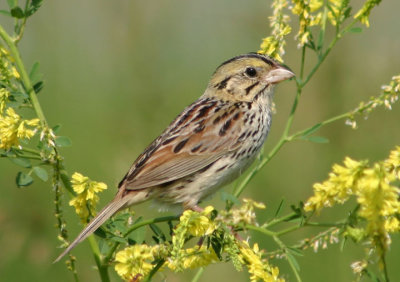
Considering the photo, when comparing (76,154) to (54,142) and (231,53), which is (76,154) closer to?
(231,53)

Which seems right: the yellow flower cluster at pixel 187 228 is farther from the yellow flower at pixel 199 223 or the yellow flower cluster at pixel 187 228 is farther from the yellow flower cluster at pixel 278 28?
the yellow flower cluster at pixel 278 28

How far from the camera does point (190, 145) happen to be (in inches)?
168

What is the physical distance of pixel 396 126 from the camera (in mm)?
6020

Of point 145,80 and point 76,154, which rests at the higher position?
point 145,80

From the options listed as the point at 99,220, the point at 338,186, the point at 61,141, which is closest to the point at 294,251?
the point at 338,186

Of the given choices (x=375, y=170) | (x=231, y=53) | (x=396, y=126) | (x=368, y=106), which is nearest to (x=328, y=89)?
(x=396, y=126)

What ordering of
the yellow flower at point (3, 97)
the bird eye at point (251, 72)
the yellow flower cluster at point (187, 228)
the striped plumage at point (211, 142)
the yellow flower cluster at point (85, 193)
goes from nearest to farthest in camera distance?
the yellow flower cluster at point (187, 228)
the yellow flower cluster at point (85, 193)
the yellow flower at point (3, 97)
the striped plumage at point (211, 142)
the bird eye at point (251, 72)

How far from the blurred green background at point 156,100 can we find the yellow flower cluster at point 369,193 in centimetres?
214

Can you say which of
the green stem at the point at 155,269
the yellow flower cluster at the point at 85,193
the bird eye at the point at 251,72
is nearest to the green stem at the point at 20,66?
the yellow flower cluster at the point at 85,193

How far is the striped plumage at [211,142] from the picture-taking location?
4074 millimetres

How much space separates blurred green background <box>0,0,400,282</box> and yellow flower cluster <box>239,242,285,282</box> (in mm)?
1776

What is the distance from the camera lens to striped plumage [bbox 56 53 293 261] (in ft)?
13.4

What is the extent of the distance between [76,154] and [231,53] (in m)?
2.32

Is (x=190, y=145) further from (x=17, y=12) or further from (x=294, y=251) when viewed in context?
(x=294, y=251)
